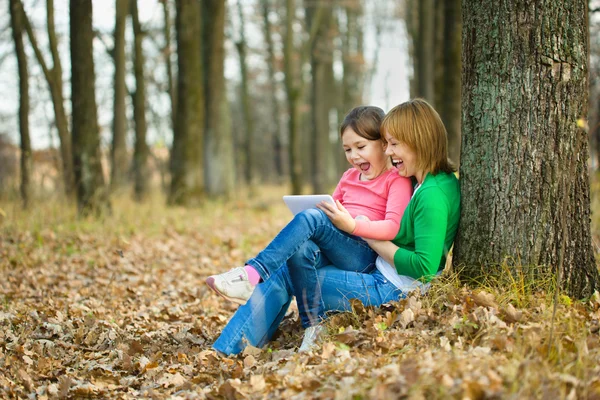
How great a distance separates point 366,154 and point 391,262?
0.71 meters

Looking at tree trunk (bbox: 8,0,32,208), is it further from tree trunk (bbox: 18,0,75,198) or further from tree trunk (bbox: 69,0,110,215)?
tree trunk (bbox: 69,0,110,215)

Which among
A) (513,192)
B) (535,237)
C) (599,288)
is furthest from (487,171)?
(599,288)

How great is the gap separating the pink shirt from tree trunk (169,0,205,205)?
25.0ft

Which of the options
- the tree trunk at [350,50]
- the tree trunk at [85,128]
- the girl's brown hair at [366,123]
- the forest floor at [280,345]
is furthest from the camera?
the tree trunk at [350,50]

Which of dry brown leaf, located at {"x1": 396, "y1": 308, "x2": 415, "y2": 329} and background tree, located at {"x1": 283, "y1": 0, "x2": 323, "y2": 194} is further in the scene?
background tree, located at {"x1": 283, "y1": 0, "x2": 323, "y2": 194}

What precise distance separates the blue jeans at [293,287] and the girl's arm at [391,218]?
284mm

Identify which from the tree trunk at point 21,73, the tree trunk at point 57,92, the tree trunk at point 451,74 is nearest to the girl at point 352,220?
the tree trunk at point 451,74

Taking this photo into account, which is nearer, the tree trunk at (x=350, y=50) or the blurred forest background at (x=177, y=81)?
the blurred forest background at (x=177, y=81)

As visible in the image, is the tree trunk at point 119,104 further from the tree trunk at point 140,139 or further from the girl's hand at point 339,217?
the girl's hand at point 339,217

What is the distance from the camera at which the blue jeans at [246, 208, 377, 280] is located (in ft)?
11.3

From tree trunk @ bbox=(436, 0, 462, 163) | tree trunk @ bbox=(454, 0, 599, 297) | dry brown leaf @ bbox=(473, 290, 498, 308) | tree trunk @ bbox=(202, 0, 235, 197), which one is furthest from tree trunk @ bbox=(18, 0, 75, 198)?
dry brown leaf @ bbox=(473, 290, 498, 308)

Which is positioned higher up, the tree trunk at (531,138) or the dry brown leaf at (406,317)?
the tree trunk at (531,138)

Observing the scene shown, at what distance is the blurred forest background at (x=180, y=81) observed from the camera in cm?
862

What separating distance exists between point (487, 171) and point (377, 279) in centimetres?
94
